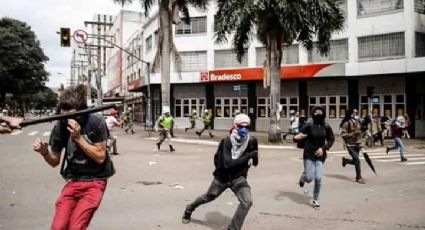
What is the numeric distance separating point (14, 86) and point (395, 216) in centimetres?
6271

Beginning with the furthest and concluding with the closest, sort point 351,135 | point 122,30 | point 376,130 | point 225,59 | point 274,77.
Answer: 1. point 122,30
2. point 225,59
3. point 376,130
4. point 274,77
5. point 351,135

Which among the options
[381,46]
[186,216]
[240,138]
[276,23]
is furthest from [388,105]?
[240,138]

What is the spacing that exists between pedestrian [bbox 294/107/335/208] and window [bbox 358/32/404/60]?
85.4 feet

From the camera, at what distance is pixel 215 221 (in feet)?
23.8

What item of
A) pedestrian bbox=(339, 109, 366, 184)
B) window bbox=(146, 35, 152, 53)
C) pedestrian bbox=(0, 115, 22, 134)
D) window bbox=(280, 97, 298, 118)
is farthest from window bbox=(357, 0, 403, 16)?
pedestrian bbox=(0, 115, 22, 134)

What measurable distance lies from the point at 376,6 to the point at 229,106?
13.7 metres

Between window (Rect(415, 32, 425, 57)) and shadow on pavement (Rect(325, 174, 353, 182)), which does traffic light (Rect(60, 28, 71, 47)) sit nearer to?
shadow on pavement (Rect(325, 174, 353, 182))

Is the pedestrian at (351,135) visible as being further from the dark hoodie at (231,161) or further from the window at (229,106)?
the window at (229,106)

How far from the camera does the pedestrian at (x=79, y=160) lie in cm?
427

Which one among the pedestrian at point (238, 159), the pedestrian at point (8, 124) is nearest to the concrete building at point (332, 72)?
the pedestrian at point (238, 159)

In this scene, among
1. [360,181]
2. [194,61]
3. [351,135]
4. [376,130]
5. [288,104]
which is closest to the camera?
[351,135]

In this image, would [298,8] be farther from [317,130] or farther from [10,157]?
[317,130]

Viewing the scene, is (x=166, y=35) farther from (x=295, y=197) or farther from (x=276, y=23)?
(x=295, y=197)

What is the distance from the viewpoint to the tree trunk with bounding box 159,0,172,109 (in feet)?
98.1
